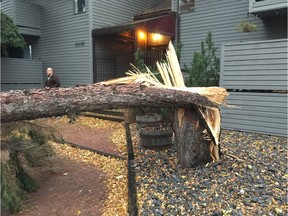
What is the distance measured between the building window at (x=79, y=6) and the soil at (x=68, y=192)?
8.31 m

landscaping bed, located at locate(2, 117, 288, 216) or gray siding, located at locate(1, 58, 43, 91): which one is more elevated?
gray siding, located at locate(1, 58, 43, 91)

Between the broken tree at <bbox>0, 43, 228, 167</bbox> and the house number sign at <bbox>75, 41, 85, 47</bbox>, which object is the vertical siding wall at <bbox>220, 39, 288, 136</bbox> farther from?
the house number sign at <bbox>75, 41, 85, 47</bbox>

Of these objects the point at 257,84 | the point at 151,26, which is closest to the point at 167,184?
the point at 257,84

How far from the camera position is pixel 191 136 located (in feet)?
13.8

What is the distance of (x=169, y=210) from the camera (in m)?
3.14

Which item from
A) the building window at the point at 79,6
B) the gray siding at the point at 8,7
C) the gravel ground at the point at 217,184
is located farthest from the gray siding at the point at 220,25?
the gray siding at the point at 8,7

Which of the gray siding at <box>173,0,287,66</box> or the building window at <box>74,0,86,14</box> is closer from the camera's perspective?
the gray siding at <box>173,0,287,66</box>

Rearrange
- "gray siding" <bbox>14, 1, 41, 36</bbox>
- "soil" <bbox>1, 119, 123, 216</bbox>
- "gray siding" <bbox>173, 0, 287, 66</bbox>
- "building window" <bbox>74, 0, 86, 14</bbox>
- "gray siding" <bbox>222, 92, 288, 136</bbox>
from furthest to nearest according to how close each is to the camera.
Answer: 1. "gray siding" <bbox>14, 1, 41, 36</bbox>
2. "building window" <bbox>74, 0, 86, 14</bbox>
3. "gray siding" <bbox>173, 0, 287, 66</bbox>
4. "gray siding" <bbox>222, 92, 288, 136</bbox>
5. "soil" <bbox>1, 119, 123, 216</bbox>

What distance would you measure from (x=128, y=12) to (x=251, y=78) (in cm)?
807

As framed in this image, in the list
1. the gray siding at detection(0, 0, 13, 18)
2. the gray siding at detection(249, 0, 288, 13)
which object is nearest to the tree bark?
the gray siding at detection(249, 0, 288, 13)

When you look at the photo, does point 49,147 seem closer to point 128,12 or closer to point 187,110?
point 187,110

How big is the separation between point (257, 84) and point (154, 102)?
390 cm

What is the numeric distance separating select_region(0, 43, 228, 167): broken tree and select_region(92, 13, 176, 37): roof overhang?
5.32 metres

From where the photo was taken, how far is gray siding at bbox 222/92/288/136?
633 cm
